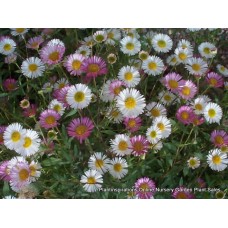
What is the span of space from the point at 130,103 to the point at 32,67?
38 cm

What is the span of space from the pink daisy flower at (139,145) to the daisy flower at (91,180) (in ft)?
0.40

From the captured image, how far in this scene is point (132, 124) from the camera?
1.36 meters

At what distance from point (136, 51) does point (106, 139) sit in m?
0.35

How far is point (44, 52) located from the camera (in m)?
1.51

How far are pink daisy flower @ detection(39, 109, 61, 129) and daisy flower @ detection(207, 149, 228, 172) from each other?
0.46 meters

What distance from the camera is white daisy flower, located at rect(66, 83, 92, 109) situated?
1.35 metres

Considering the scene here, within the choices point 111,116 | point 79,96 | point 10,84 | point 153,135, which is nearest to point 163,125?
point 153,135

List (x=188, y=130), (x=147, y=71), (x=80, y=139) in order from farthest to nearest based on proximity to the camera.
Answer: (x=147, y=71)
(x=188, y=130)
(x=80, y=139)

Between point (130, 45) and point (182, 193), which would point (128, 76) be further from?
point (182, 193)

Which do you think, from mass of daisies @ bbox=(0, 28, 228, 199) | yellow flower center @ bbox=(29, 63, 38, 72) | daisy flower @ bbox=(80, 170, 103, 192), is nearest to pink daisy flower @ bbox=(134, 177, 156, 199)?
mass of daisies @ bbox=(0, 28, 228, 199)

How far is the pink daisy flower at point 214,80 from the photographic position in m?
1.50

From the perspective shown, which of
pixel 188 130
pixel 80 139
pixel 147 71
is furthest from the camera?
pixel 147 71
